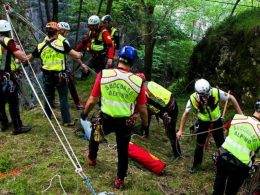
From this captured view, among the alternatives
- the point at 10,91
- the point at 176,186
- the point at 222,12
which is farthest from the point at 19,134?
the point at 222,12

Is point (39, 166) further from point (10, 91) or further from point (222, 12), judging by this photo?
point (222, 12)

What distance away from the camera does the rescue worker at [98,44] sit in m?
9.06

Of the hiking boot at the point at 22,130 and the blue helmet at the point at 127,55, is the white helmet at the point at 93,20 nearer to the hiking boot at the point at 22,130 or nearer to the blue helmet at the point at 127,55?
the hiking boot at the point at 22,130

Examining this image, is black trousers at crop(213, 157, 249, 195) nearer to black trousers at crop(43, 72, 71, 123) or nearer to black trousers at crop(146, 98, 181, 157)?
black trousers at crop(146, 98, 181, 157)

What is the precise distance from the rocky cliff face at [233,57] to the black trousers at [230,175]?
552 cm

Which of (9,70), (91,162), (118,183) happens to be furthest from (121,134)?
(9,70)

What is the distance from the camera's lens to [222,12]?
17.7 m

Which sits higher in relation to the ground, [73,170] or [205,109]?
[205,109]

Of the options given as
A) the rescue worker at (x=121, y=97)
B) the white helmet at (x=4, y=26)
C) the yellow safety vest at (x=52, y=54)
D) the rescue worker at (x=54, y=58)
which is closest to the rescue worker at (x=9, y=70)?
the white helmet at (x=4, y=26)

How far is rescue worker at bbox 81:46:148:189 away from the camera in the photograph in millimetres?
5219

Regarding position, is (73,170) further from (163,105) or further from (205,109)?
(205,109)

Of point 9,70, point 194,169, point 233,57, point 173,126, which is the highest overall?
point 9,70

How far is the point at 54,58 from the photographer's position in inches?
296

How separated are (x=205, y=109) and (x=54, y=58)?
3203 mm
